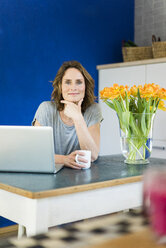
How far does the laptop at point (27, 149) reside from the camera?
1676 mm

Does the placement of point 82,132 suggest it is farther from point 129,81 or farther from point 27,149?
point 129,81

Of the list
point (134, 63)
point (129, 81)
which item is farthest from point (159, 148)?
point (134, 63)

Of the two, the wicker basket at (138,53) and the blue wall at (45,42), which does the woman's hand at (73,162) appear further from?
the wicker basket at (138,53)

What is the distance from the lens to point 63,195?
4.62 feet

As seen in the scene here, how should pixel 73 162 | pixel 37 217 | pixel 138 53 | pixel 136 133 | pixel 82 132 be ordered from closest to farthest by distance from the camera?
pixel 37 217 < pixel 73 162 < pixel 136 133 < pixel 82 132 < pixel 138 53

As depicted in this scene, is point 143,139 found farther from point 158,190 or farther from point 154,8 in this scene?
point 154,8

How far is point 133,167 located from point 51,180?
590 millimetres

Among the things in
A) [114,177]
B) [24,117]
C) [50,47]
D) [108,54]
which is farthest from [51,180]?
[108,54]

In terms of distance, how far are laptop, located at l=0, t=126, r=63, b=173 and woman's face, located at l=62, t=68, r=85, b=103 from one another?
93 centimetres

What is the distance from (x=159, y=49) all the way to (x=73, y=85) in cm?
136

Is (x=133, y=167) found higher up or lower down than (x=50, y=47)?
lower down

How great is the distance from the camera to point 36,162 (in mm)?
Answer: 1728

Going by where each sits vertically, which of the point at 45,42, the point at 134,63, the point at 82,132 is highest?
the point at 45,42

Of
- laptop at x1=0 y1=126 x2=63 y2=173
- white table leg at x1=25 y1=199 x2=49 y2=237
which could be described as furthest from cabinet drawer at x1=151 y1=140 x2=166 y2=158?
white table leg at x1=25 y1=199 x2=49 y2=237
